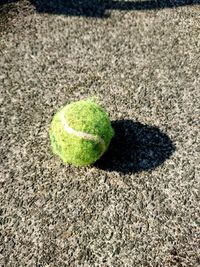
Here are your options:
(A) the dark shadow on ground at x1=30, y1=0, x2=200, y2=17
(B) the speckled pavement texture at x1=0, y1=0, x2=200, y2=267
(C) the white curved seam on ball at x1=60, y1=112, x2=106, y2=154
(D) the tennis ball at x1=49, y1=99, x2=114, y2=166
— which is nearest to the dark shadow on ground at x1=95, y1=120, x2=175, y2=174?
(B) the speckled pavement texture at x1=0, y1=0, x2=200, y2=267

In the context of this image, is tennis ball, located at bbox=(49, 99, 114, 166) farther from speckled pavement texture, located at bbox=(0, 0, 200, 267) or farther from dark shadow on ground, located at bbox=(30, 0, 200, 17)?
dark shadow on ground, located at bbox=(30, 0, 200, 17)

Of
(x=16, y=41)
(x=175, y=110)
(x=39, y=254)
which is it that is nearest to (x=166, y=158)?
(x=175, y=110)

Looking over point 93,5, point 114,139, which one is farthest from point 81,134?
point 93,5

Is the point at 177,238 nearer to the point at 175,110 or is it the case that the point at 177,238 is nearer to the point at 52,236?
the point at 52,236

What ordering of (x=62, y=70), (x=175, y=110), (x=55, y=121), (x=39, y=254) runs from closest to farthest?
(x=39, y=254) < (x=55, y=121) < (x=175, y=110) < (x=62, y=70)

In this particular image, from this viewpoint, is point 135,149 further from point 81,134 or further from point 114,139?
point 81,134

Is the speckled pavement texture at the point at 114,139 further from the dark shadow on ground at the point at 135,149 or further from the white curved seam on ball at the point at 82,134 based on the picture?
the white curved seam on ball at the point at 82,134

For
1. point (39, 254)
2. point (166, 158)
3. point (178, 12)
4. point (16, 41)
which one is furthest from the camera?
point (178, 12)
